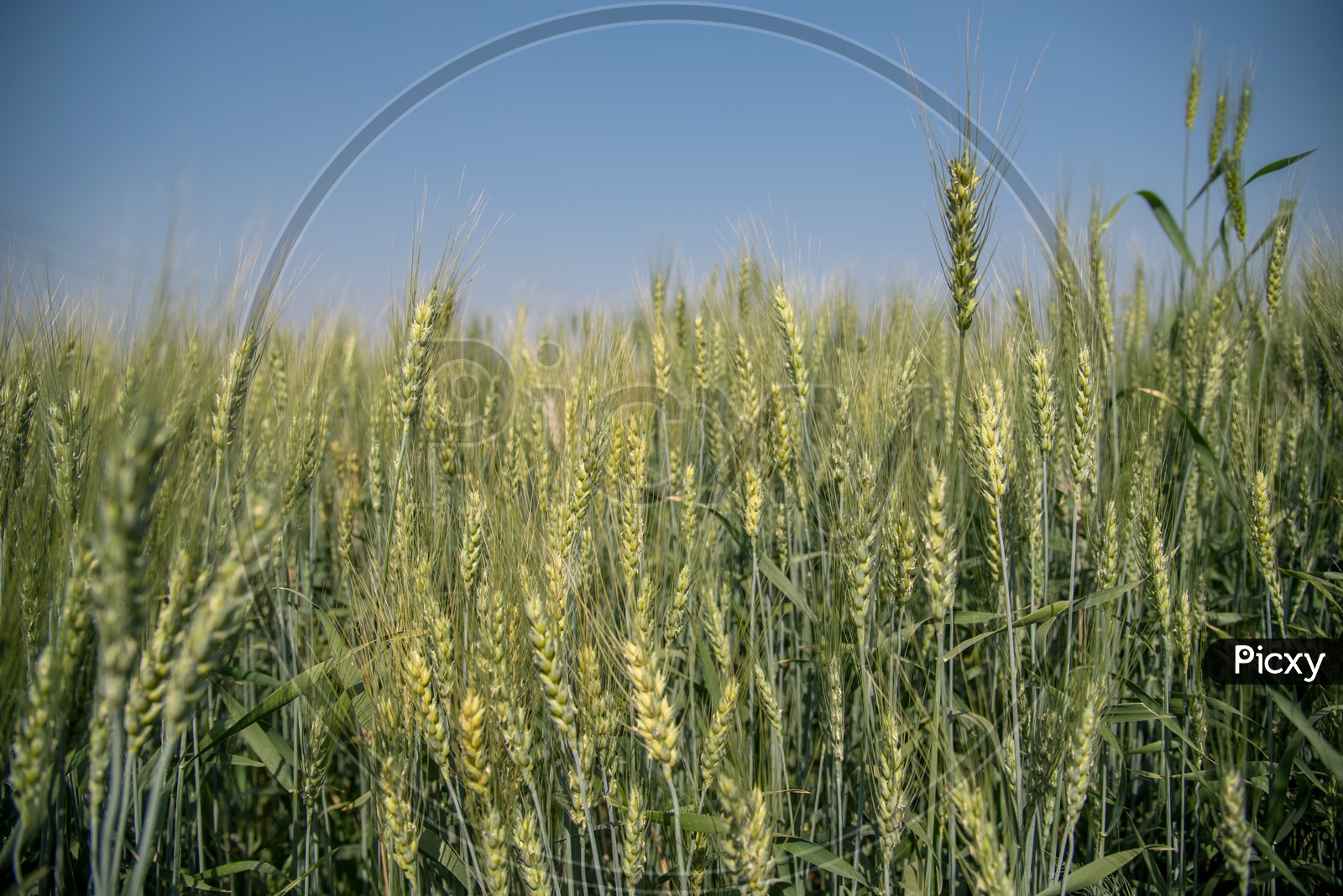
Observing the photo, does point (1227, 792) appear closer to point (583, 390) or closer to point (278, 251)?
point (583, 390)

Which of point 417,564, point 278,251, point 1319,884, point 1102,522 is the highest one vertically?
point 278,251

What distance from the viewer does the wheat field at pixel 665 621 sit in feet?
3.15

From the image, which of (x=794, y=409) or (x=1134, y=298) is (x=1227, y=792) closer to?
(x=794, y=409)

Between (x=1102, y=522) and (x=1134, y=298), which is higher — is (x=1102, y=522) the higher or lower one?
the lower one

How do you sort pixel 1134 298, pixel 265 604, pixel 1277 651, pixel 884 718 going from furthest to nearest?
pixel 1134 298
pixel 265 604
pixel 1277 651
pixel 884 718

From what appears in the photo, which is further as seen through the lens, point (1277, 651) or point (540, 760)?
point (1277, 651)

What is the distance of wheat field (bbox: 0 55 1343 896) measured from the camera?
3.15 ft

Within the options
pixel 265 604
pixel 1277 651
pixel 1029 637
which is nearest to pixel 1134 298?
pixel 1277 651

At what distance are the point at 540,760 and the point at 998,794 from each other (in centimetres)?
105

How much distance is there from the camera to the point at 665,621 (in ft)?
4.82

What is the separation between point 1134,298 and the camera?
3.96 metres

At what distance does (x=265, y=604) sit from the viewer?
1.99 metres

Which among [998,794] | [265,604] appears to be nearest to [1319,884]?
[998,794]

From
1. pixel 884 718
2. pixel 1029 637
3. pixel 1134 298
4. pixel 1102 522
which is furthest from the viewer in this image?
pixel 1134 298
